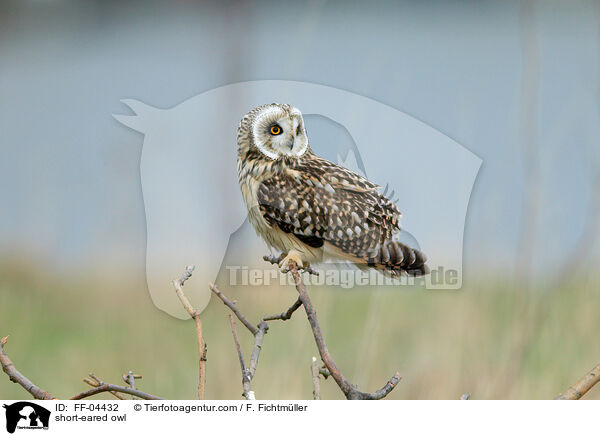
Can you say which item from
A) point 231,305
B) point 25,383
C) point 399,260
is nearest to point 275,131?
point 399,260

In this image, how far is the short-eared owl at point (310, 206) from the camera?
3.78 feet

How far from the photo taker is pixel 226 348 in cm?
144

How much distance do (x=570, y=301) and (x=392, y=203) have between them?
1.68ft

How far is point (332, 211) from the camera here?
3.87ft

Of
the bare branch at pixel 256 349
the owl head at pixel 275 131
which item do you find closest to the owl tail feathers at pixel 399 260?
the owl head at pixel 275 131

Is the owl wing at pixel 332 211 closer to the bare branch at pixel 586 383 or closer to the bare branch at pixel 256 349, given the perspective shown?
the bare branch at pixel 256 349

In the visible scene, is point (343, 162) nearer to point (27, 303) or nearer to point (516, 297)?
point (516, 297)

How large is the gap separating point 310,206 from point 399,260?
0.66ft

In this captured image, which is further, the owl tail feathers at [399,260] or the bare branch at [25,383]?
the owl tail feathers at [399,260]

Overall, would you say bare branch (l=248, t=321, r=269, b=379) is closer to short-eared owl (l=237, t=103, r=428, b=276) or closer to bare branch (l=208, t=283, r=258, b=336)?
bare branch (l=208, t=283, r=258, b=336)

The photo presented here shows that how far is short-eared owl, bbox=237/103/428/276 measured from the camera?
115cm

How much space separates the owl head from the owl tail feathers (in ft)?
0.86
